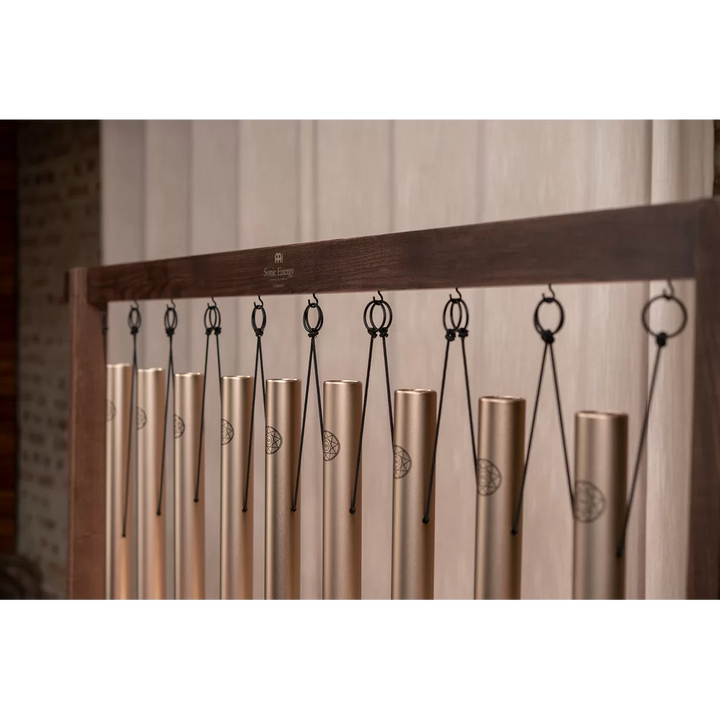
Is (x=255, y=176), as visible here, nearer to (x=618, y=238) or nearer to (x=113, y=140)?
(x=113, y=140)

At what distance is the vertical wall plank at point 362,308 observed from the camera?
1537 millimetres

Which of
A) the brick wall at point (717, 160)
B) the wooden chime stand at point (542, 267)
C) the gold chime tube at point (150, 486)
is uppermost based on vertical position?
the brick wall at point (717, 160)

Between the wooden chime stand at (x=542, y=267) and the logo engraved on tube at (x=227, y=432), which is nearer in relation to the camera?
the wooden chime stand at (x=542, y=267)

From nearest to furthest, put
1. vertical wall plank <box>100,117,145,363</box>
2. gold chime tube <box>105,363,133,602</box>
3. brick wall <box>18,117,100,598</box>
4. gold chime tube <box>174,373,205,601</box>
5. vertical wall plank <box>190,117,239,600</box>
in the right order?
1. gold chime tube <box>174,373,205,601</box>
2. gold chime tube <box>105,363,133,602</box>
3. vertical wall plank <box>190,117,239,600</box>
4. vertical wall plank <box>100,117,145,363</box>
5. brick wall <box>18,117,100,598</box>

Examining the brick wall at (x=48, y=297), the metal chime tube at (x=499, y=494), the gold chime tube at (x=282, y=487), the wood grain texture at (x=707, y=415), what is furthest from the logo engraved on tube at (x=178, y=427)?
the brick wall at (x=48, y=297)

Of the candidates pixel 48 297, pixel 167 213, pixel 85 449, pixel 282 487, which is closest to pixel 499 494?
pixel 282 487

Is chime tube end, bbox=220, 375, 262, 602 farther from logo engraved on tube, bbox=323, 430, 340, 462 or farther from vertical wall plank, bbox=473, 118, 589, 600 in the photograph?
vertical wall plank, bbox=473, 118, 589, 600

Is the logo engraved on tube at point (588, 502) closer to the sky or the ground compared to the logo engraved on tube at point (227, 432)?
A: closer to the ground

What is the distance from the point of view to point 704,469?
74 centimetres

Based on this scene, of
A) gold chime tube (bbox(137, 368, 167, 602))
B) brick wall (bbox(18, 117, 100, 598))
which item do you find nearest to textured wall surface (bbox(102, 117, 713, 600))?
gold chime tube (bbox(137, 368, 167, 602))

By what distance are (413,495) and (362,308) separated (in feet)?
2.15

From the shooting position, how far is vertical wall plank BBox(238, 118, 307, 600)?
5.57 feet

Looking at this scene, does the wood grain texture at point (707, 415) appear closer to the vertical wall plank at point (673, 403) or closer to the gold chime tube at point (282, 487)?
the vertical wall plank at point (673, 403)

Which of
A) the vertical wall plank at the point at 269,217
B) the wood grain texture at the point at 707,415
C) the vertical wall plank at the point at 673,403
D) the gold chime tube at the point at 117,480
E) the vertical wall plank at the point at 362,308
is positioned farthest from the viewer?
the vertical wall plank at the point at 269,217
